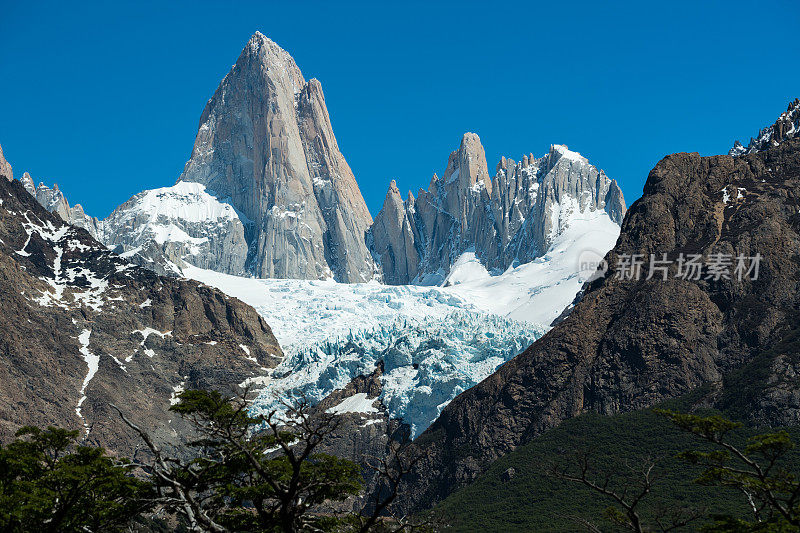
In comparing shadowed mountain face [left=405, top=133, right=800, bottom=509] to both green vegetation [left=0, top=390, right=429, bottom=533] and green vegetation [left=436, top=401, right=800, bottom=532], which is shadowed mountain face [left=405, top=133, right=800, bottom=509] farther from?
green vegetation [left=0, top=390, right=429, bottom=533]

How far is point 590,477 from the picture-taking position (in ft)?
407

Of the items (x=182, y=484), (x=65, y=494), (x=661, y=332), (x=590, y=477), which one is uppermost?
(x=661, y=332)

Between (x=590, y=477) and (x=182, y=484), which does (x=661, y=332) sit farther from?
(x=182, y=484)

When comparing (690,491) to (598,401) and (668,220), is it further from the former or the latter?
(668,220)

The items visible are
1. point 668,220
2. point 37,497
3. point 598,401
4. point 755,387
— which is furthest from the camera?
point 668,220

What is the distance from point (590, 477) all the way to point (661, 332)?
187 ft

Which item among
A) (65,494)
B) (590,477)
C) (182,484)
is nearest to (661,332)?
(590,477)

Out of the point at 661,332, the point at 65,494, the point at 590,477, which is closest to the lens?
the point at 65,494

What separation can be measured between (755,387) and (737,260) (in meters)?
37.2

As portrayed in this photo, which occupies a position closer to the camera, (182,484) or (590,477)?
(182,484)

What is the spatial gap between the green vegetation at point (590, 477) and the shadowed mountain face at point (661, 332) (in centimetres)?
841

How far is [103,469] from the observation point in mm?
37938

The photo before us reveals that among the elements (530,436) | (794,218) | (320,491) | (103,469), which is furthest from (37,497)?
(794,218)

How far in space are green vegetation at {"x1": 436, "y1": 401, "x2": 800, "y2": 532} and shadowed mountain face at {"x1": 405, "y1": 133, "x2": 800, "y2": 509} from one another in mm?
8411
